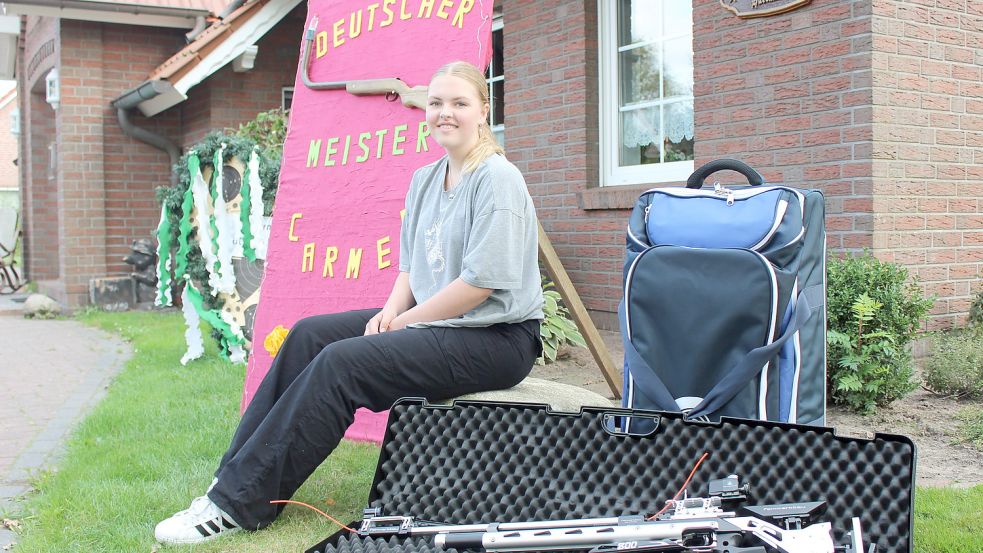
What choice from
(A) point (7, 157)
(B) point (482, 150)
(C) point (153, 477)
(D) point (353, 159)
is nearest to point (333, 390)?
(B) point (482, 150)

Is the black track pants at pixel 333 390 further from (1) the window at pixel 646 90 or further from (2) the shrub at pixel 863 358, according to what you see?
(1) the window at pixel 646 90

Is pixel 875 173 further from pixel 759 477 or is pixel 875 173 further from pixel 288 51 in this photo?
pixel 288 51

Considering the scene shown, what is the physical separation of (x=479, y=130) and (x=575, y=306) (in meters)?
1.07

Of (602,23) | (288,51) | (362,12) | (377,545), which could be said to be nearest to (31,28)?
(288,51)

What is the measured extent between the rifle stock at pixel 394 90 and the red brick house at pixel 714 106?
94.3 inches

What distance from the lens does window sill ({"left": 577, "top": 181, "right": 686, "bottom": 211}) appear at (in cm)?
678

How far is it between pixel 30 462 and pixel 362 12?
2.74 metres

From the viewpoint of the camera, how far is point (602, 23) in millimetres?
7316

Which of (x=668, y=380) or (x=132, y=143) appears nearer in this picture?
(x=668, y=380)

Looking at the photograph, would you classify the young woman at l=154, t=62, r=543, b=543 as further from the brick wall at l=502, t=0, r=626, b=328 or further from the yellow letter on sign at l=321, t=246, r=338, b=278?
the brick wall at l=502, t=0, r=626, b=328

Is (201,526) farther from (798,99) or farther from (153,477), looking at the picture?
(798,99)

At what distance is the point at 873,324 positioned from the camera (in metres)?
4.44

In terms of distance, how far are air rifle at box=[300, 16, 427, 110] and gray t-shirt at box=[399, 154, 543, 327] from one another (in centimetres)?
89

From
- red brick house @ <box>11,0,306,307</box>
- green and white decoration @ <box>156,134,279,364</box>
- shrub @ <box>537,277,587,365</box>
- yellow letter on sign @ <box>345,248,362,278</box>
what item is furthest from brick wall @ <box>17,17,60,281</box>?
yellow letter on sign @ <box>345,248,362,278</box>
